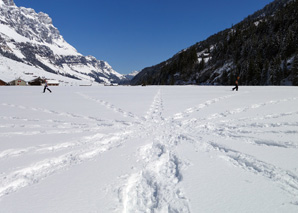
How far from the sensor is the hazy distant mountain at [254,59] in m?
66.2

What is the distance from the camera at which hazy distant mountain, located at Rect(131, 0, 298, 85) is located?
217 feet

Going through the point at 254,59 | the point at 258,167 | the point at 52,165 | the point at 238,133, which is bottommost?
the point at 52,165

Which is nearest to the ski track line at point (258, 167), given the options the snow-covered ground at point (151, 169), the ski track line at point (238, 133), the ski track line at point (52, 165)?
the snow-covered ground at point (151, 169)

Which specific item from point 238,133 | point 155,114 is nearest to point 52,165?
point 238,133

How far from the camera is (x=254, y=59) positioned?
80.0 metres

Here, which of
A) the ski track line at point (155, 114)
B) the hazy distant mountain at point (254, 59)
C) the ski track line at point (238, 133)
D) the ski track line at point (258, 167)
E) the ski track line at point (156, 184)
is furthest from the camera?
the hazy distant mountain at point (254, 59)

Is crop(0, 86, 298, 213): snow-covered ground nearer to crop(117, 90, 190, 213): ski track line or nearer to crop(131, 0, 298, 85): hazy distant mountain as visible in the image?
crop(117, 90, 190, 213): ski track line

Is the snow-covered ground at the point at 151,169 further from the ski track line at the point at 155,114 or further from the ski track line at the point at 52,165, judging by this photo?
the ski track line at the point at 155,114

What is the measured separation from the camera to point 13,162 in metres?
3.65

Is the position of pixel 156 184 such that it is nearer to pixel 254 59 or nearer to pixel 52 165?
pixel 52 165

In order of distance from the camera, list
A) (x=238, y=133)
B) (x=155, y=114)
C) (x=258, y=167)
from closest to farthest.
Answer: (x=258, y=167) < (x=238, y=133) < (x=155, y=114)

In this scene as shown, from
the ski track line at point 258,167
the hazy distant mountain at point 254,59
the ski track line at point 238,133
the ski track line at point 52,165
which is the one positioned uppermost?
the hazy distant mountain at point 254,59

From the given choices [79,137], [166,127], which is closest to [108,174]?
[79,137]

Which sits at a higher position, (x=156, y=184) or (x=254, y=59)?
(x=254, y=59)
